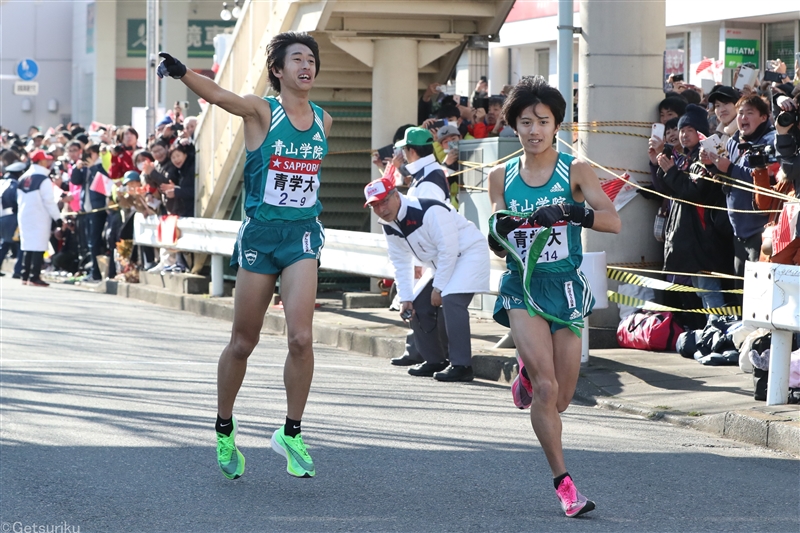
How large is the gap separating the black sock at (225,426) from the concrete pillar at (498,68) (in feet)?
76.2

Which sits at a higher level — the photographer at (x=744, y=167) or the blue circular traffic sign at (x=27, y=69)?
the blue circular traffic sign at (x=27, y=69)

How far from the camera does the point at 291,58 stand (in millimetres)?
6156

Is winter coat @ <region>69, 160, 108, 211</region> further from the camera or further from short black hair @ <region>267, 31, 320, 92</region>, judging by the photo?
short black hair @ <region>267, 31, 320, 92</region>

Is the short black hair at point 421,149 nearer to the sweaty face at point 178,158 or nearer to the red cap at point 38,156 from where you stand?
the sweaty face at point 178,158

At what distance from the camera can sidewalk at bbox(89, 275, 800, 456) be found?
729cm

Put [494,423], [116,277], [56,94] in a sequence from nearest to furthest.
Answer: [494,423]
[116,277]
[56,94]

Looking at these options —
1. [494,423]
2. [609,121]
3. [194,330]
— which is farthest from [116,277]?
[494,423]

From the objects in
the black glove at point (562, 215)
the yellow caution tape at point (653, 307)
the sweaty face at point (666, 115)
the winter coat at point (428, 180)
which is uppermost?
the sweaty face at point (666, 115)

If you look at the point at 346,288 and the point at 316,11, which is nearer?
the point at 316,11

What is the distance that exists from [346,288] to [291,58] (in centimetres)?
897

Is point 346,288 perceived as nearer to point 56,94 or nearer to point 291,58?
point 291,58

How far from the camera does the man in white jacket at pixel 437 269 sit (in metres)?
9.51

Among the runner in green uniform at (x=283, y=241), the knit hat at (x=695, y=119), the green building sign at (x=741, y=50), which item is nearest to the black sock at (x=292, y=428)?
the runner in green uniform at (x=283, y=241)

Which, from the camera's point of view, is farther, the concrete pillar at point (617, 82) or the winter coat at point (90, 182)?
the winter coat at point (90, 182)
